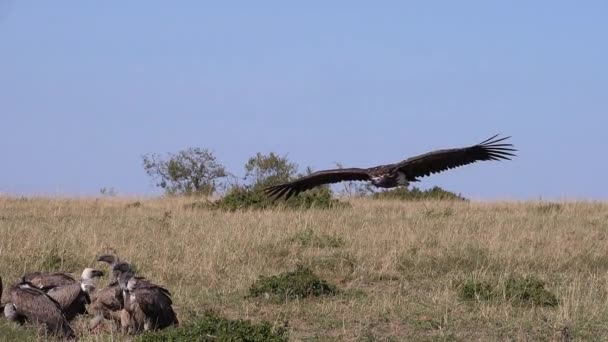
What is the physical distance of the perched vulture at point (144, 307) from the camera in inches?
306

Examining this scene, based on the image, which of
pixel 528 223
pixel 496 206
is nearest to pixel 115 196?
pixel 496 206

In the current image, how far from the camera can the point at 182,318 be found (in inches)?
341

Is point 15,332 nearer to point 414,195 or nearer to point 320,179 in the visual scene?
point 320,179

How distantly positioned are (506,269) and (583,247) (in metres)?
1.67

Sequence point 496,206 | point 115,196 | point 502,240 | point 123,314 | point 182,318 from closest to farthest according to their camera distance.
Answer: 1. point 123,314
2. point 182,318
3. point 502,240
4. point 496,206
5. point 115,196

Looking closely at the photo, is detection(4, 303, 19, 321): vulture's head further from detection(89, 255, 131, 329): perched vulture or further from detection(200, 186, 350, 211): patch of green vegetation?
detection(200, 186, 350, 211): patch of green vegetation

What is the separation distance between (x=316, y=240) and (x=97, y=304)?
4.80 meters

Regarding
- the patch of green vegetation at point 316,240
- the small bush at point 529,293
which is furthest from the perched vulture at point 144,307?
the patch of green vegetation at point 316,240

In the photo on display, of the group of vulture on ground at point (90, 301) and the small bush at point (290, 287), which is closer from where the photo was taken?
the group of vulture on ground at point (90, 301)

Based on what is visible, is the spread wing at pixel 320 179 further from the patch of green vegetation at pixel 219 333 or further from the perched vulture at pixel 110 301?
the patch of green vegetation at pixel 219 333

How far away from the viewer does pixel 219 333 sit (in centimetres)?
707

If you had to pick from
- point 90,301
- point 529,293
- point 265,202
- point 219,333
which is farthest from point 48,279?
point 265,202

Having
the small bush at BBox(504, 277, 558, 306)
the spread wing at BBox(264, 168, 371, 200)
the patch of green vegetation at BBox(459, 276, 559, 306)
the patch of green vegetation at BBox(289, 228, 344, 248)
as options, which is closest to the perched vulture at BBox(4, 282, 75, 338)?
the patch of green vegetation at BBox(459, 276, 559, 306)

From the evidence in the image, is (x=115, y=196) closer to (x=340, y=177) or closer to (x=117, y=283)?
(x=340, y=177)
